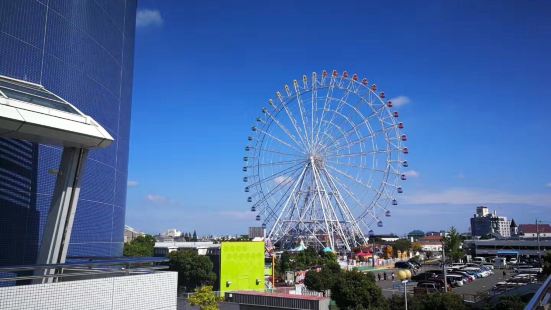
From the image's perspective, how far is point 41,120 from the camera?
10.5 metres

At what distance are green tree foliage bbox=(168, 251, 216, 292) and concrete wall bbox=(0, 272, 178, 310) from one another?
28.0 metres

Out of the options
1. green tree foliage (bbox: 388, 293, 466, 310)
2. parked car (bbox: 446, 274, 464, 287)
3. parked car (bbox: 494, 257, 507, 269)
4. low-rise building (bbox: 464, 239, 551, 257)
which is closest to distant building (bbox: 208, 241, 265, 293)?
parked car (bbox: 446, 274, 464, 287)

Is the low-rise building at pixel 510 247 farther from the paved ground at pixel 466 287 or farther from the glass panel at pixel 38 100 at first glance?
the glass panel at pixel 38 100

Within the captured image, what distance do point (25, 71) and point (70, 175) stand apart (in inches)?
267

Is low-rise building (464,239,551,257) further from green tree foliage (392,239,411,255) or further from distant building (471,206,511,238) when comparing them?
distant building (471,206,511,238)

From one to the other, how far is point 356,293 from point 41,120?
18.9 metres

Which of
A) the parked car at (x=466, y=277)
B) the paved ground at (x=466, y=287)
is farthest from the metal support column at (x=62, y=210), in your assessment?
the parked car at (x=466, y=277)

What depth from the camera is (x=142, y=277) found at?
11969 mm

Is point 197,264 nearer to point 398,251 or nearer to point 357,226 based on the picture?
point 357,226

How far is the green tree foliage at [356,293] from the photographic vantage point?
24078mm

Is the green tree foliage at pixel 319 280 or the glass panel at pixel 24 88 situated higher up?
the glass panel at pixel 24 88

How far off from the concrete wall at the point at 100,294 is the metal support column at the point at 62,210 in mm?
1734

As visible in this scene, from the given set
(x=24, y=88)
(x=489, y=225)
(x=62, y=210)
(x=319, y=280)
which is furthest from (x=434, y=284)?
(x=489, y=225)

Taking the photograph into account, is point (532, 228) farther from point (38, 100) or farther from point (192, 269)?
point (38, 100)
